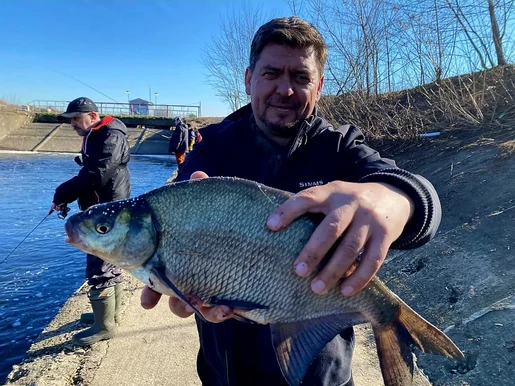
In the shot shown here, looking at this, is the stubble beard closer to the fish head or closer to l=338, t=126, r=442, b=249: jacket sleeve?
l=338, t=126, r=442, b=249: jacket sleeve

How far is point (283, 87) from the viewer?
6.90 feet

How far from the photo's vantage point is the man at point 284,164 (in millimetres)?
1579

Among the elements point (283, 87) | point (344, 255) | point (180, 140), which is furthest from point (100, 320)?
point (180, 140)

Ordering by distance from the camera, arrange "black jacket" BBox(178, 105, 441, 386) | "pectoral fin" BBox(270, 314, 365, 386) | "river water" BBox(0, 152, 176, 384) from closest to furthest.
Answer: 1. "pectoral fin" BBox(270, 314, 365, 386)
2. "black jacket" BBox(178, 105, 441, 386)
3. "river water" BBox(0, 152, 176, 384)

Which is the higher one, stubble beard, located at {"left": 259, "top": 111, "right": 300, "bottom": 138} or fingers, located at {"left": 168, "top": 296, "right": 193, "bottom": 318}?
stubble beard, located at {"left": 259, "top": 111, "right": 300, "bottom": 138}

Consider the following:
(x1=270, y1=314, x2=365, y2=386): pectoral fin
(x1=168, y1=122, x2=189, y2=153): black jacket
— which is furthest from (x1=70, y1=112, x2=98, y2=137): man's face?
(x1=168, y1=122, x2=189, y2=153): black jacket

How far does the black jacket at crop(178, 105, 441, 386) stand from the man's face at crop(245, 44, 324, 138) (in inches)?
3.2

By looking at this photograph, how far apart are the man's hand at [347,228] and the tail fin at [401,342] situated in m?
0.32

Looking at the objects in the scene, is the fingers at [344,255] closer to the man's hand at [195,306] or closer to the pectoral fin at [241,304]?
the pectoral fin at [241,304]

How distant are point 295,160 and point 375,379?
84.2 inches

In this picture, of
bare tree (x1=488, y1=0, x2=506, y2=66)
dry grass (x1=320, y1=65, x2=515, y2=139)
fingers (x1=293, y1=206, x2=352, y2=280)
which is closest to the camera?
fingers (x1=293, y1=206, x2=352, y2=280)

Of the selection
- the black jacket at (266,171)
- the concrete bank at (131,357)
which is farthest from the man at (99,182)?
the black jacket at (266,171)

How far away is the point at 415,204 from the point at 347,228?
0.38 m

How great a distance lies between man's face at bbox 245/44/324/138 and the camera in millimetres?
2107
